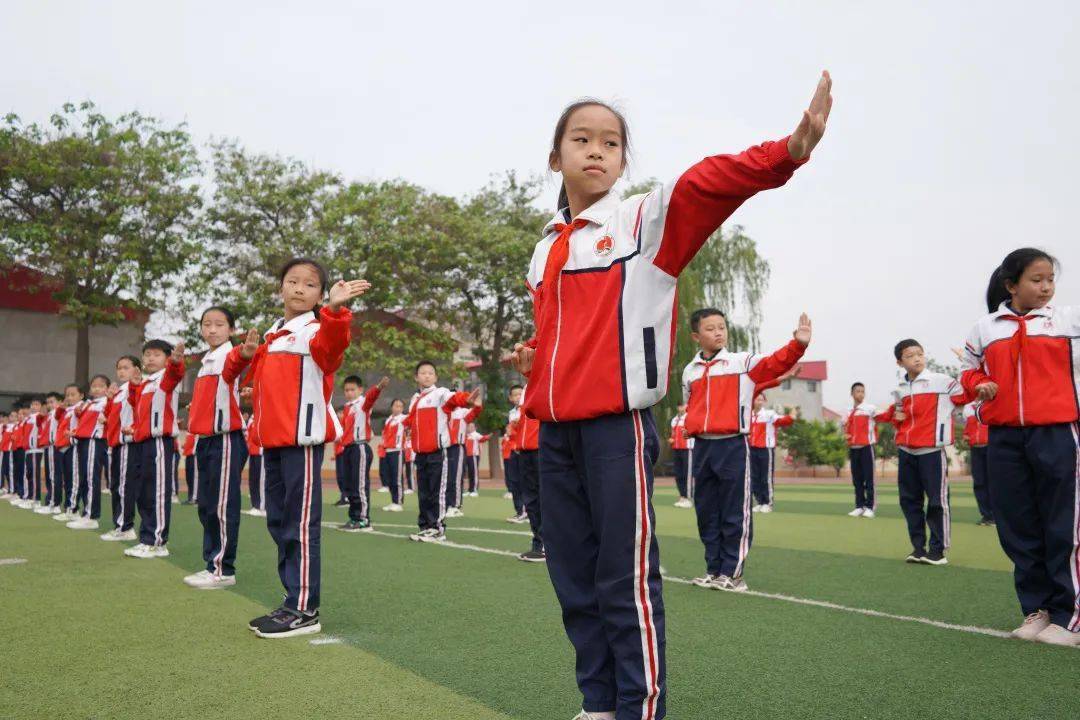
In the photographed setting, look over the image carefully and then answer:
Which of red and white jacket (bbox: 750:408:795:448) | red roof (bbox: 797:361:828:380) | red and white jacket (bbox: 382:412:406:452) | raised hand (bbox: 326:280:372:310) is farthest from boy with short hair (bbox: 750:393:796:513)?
red roof (bbox: 797:361:828:380)

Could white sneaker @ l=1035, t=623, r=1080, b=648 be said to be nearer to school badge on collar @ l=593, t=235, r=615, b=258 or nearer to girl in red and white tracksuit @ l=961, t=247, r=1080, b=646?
girl in red and white tracksuit @ l=961, t=247, r=1080, b=646

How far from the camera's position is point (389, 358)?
24.1 m

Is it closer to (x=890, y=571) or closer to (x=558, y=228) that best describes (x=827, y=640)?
(x=558, y=228)

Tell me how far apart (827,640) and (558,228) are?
9.15 feet

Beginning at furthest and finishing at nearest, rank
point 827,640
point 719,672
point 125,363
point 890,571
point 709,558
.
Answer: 1. point 125,363
2. point 890,571
3. point 709,558
4. point 827,640
5. point 719,672

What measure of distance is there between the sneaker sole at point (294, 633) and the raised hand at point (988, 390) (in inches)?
149

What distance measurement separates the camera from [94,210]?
72.4 ft

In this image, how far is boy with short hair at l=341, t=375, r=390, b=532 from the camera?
37.4 feet

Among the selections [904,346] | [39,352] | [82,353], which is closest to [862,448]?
[904,346]

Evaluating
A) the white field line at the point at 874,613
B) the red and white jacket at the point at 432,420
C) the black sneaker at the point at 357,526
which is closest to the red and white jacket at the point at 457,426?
the black sneaker at the point at 357,526

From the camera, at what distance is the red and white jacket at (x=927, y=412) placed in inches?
323

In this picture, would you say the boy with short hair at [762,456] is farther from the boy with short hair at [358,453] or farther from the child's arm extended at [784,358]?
the child's arm extended at [784,358]

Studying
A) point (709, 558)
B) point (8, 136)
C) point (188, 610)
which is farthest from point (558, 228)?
point (8, 136)

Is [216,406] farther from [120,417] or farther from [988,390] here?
[988,390]
